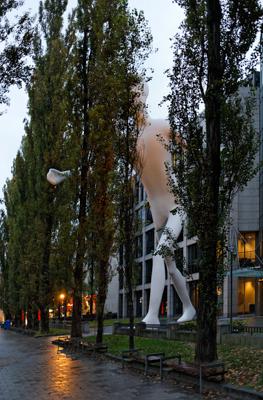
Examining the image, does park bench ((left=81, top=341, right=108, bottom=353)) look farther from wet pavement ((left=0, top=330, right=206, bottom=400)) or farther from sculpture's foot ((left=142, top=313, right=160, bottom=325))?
sculpture's foot ((left=142, top=313, right=160, bottom=325))

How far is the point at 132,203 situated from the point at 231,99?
20.6ft

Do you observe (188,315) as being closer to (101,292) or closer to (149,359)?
(101,292)

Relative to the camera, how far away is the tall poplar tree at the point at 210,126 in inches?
500

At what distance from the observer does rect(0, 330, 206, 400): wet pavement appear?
11.3 m

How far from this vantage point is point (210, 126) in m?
13.2

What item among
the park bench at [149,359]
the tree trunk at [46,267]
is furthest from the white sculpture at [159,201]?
the tree trunk at [46,267]

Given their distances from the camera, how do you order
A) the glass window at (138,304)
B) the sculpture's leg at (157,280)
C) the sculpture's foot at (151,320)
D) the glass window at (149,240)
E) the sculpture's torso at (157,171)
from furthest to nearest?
the glass window at (138,304), the glass window at (149,240), the sculpture's foot at (151,320), the sculpture's leg at (157,280), the sculpture's torso at (157,171)

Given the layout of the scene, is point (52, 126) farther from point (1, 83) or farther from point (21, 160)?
point (1, 83)

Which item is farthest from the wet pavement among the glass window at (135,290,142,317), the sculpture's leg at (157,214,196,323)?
the glass window at (135,290,142,317)

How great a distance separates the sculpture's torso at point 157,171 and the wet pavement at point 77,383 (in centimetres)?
940

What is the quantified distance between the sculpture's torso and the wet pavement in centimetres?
940

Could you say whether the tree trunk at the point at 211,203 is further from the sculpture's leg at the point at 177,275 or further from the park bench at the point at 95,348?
the sculpture's leg at the point at 177,275

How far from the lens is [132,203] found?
758 inches

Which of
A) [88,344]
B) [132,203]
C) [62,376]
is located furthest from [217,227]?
[88,344]
